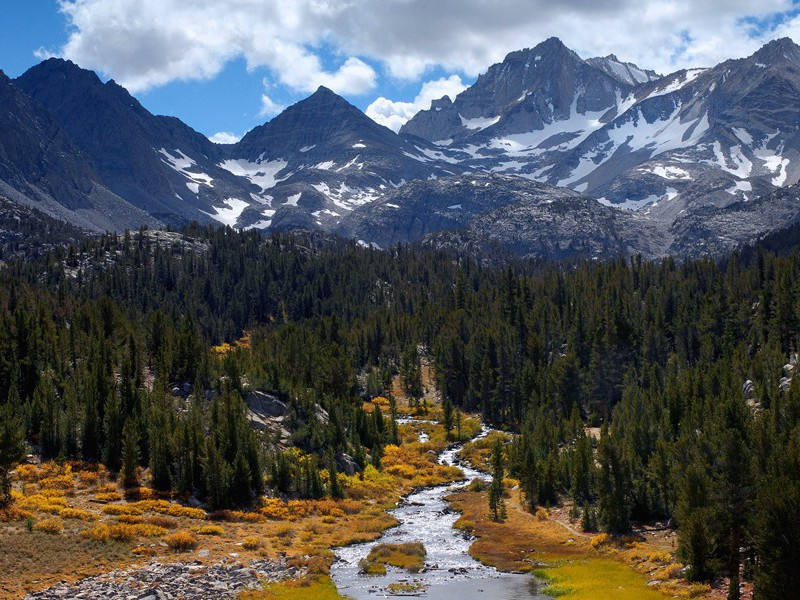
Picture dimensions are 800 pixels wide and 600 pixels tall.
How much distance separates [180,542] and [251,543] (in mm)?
Answer: 6615

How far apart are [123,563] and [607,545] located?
1646 inches

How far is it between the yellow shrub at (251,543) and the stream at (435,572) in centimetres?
708

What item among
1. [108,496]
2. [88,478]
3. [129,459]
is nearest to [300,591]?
[108,496]

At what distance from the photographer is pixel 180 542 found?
62.7 meters

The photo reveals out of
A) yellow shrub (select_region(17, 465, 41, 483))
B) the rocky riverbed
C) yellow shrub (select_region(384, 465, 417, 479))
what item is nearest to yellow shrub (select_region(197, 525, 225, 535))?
the rocky riverbed

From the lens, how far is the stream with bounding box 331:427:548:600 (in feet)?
185

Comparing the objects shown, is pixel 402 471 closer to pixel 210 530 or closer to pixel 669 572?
pixel 210 530

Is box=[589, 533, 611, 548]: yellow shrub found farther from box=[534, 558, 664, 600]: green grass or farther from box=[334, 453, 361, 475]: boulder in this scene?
box=[334, 453, 361, 475]: boulder

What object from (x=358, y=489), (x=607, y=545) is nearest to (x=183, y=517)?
(x=358, y=489)

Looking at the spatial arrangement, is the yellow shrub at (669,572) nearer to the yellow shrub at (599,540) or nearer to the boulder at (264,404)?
the yellow shrub at (599,540)

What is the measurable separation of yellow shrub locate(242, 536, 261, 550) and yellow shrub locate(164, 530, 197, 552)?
14.8 feet

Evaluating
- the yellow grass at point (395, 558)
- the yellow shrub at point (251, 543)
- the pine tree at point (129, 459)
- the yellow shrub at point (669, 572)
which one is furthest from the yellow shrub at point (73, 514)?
the yellow shrub at point (669, 572)

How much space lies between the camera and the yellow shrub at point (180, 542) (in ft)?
205

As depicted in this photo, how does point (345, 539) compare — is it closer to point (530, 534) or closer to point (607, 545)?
point (530, 534)
